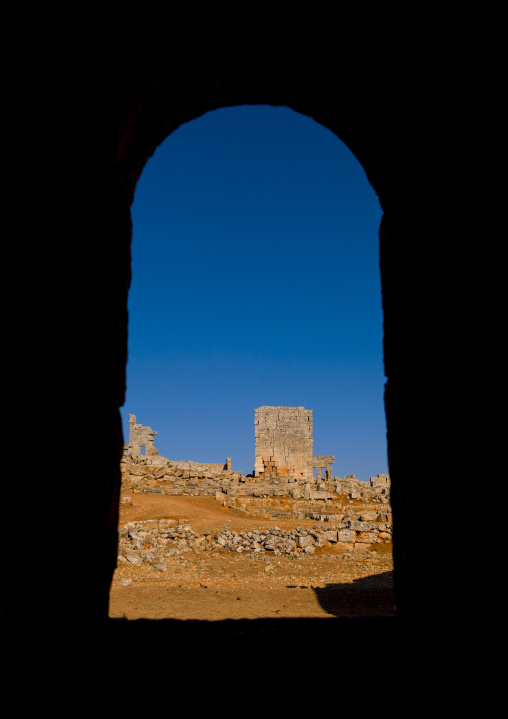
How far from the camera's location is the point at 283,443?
3238cm

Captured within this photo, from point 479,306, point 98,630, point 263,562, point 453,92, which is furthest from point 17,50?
point 263,562

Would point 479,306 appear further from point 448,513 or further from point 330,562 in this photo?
point 330,562

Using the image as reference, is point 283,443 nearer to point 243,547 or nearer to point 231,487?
point 231,487

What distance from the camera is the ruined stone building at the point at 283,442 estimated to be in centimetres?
3222

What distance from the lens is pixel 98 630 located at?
2219mm

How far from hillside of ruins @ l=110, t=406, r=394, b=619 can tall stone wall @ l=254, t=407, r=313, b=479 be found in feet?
20.4

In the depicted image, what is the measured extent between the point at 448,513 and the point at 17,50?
286 centimetres

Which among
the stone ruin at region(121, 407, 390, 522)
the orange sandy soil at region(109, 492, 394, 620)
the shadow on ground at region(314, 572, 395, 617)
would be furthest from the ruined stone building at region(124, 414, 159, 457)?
the shadow on ground at region(314, 572, 395, 617)

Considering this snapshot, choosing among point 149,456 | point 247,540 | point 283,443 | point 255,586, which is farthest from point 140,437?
point 255,586

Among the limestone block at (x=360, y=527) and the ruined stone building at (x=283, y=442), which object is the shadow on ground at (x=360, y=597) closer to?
the limestone block at (x=360, y=527)

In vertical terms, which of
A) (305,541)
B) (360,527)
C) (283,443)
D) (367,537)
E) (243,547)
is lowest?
(243,547)

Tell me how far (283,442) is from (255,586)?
929 inches

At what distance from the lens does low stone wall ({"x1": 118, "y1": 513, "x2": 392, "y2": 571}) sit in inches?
468

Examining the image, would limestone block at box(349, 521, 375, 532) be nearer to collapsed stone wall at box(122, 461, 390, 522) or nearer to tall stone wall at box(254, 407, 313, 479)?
collapsed stone wall at box(122, 461, 390, 522)
